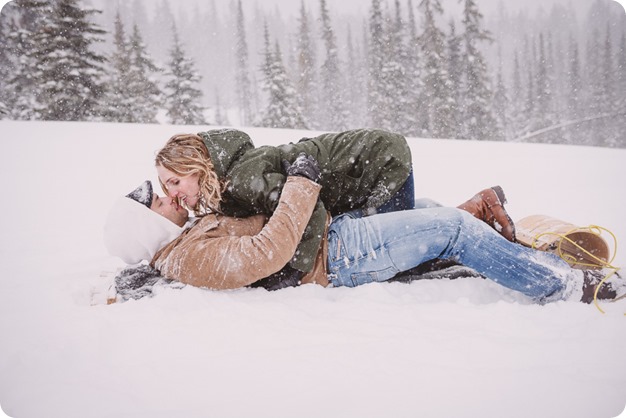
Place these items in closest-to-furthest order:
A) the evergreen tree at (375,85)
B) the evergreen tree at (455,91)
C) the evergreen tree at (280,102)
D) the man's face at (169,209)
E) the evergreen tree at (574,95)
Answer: the man's face at (169,209) < the evergreen tree at (375,85) < the evergreen tree at (455,91) < the evergreen tree at (280,102) < the evergreen tree at (574,95)

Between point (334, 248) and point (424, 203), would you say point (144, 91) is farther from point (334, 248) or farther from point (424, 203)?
point (334, 248)

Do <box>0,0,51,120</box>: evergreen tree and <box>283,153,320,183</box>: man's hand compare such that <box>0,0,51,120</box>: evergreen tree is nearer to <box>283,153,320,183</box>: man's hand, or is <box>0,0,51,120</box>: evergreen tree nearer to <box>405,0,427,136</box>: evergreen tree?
<box>283,153,320,183</box>: man's hand

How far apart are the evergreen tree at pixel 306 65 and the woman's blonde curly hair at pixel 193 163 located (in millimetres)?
1850

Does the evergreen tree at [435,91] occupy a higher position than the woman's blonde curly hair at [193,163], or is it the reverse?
the evergreen tree at [435,91]

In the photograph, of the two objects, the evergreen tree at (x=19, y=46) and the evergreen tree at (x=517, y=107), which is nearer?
the evergreen tree at (x=19, y=46)

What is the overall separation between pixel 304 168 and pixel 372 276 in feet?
2.37

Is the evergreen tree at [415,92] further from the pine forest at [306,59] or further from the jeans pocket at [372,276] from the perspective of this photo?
the jeans pocket at [372,276]

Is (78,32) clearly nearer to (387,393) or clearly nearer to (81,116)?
(81,116)

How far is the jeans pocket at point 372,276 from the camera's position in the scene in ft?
6.94

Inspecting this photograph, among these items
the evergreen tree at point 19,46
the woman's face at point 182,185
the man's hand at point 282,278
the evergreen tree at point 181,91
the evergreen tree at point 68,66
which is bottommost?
the man's hand at point 282,278

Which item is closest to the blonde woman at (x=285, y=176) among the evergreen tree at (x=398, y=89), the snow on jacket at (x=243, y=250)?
the snow on jacket at (x=243, y=250)

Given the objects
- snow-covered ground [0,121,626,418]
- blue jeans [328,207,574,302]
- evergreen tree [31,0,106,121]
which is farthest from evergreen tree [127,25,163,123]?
blue jeans [328,207,574,302]

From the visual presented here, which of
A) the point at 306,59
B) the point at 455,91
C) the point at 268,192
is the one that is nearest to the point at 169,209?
the point at 268,192

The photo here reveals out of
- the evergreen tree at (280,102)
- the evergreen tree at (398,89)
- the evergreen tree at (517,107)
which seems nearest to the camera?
the evergreen tree at (398,89)
